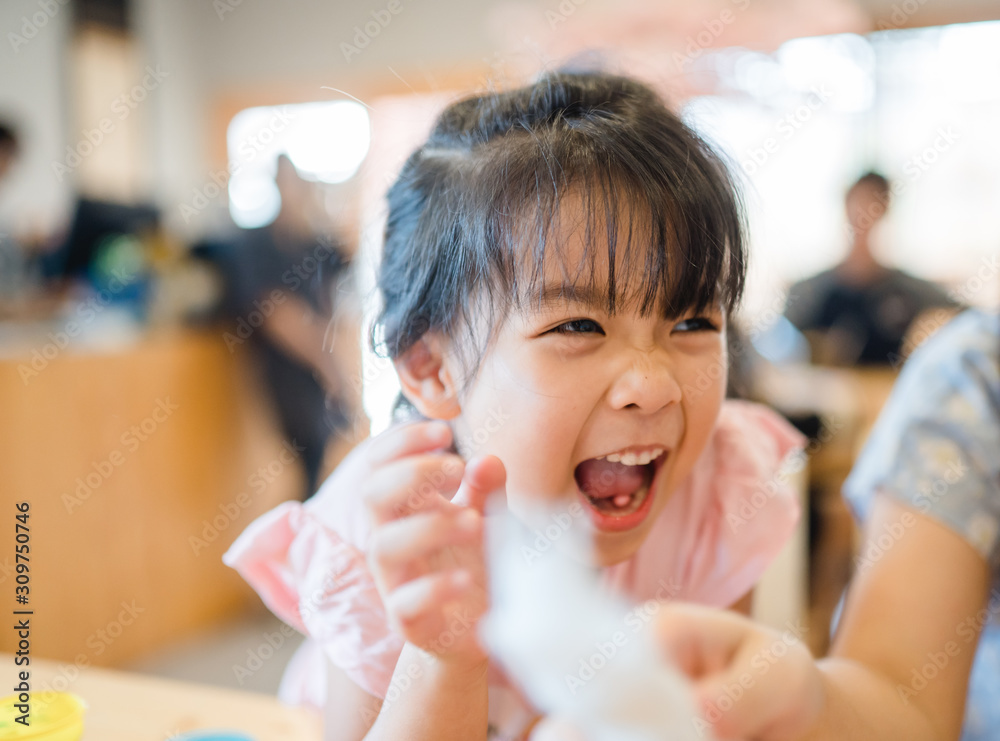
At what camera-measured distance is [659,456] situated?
0.58 meters

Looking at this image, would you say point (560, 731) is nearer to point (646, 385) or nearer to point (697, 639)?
point (697, 639)

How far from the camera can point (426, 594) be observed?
1.30 ft

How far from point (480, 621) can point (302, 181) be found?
2206mm

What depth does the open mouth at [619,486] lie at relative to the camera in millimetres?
566

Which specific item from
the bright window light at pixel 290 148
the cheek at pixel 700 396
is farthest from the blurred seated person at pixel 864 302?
the cheek at pixel 700 396

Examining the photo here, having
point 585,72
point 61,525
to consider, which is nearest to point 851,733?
point 585,72

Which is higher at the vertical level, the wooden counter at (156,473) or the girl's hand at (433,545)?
the girl's hand at (433,545)

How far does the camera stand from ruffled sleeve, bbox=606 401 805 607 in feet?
2.37

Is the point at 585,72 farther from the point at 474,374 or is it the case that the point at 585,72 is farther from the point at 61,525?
the point at 61,525

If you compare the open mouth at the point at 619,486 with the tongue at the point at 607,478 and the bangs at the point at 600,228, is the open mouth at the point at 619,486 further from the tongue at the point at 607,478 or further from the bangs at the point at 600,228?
the bangs at the point at 600,228

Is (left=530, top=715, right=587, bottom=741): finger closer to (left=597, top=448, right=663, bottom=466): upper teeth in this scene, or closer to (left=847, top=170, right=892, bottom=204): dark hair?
(left=597, top=448, right=663, bottom=466): upper teeth

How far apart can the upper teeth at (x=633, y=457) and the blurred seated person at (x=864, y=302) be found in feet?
7.72

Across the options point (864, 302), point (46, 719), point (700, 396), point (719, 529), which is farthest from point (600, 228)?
point (864, 302)

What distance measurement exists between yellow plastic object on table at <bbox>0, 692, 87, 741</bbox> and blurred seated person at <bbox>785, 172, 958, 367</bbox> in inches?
103
